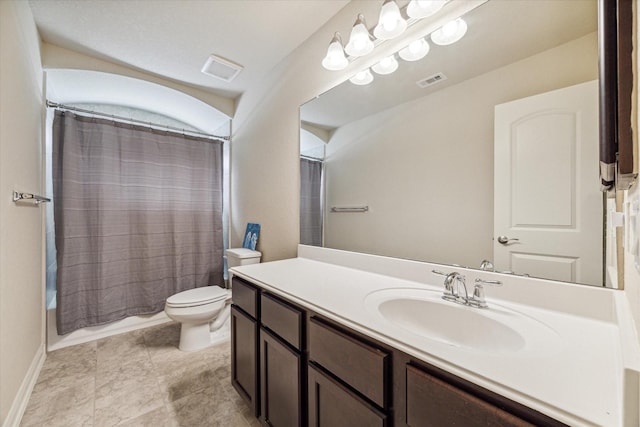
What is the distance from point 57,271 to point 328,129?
8.21 ft

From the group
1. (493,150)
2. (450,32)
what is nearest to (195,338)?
(493,150)

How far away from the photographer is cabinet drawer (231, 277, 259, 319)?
1294 millimetres

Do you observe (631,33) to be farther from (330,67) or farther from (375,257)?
(330,67)

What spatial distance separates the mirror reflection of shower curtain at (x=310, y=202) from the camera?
6.04ft

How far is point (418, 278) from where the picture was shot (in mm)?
1211

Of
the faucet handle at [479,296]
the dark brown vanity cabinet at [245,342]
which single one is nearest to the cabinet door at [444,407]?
the faucet handle at [479,296]

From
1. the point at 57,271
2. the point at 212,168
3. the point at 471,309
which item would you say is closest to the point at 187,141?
the point at 212,168

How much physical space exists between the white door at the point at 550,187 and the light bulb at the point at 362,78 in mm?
727

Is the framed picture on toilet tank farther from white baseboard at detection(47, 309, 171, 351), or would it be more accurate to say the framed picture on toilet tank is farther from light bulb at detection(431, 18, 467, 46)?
light bulb at detection(431, 18, 467, 46)

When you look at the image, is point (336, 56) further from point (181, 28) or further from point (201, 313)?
point (201, 313)

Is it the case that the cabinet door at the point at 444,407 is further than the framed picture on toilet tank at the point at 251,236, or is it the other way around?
the framed picture on toilet tank at the point at 251,236

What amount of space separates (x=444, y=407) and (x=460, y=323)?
1.32ft

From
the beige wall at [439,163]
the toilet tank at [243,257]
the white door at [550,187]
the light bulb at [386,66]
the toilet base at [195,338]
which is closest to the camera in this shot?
the white door at [550,187]

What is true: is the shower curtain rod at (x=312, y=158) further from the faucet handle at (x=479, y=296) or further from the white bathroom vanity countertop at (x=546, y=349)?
the faucet handle at (x=479, y=296)
